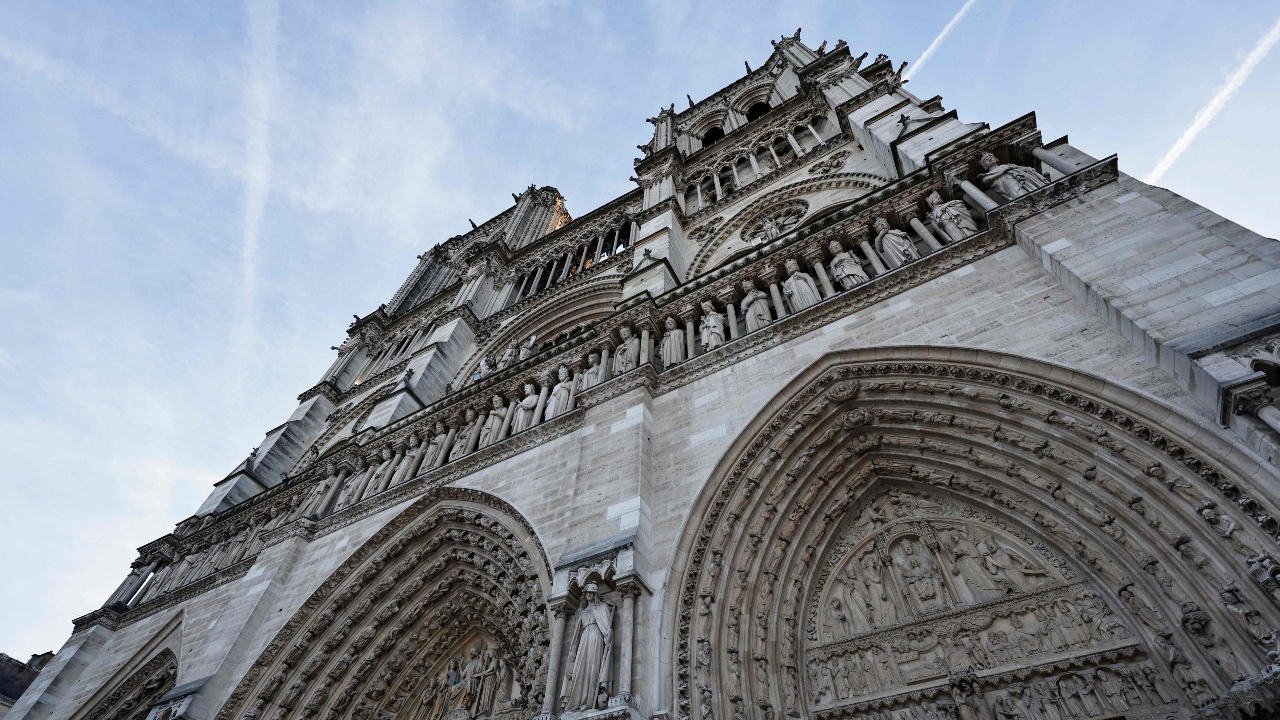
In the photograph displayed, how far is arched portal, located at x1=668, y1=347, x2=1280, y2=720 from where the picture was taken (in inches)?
141

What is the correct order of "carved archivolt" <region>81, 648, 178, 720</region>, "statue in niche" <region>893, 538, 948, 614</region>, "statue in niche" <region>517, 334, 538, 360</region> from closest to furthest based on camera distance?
1. "statue in niche" <region>893, 538, 948, 614</region>
2. "carved archivolt" <region>81, 648, 178, 720</region>
3. "statue in niche" <region>517, 334, 538, 360</region>

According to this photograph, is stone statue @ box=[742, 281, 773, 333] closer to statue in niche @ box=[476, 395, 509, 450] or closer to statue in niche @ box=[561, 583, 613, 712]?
statue in niche @ box=[561, 583, 613, 712]

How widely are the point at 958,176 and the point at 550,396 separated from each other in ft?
19.7

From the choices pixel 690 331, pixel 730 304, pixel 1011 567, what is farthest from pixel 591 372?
pixel 1011 567

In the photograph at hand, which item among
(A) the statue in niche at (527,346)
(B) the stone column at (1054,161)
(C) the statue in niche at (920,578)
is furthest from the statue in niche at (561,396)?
(B) the stone column at (1054,161)

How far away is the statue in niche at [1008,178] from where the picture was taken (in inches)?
239

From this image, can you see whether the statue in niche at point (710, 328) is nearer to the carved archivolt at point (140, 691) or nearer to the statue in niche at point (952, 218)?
the statue in niche at point (952, 218)

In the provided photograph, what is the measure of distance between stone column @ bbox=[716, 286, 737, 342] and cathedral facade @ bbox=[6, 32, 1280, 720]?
0.17ft

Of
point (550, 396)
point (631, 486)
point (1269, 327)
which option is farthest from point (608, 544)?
point (1269, 327)

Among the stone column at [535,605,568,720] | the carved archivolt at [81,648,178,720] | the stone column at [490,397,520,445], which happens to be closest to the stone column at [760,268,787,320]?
the stone column at [535,605,568,720]

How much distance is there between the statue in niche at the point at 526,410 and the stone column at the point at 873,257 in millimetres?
4817

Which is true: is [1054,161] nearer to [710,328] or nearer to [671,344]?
[710,328]

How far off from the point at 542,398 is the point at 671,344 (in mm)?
2193

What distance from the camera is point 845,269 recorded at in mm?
6922
